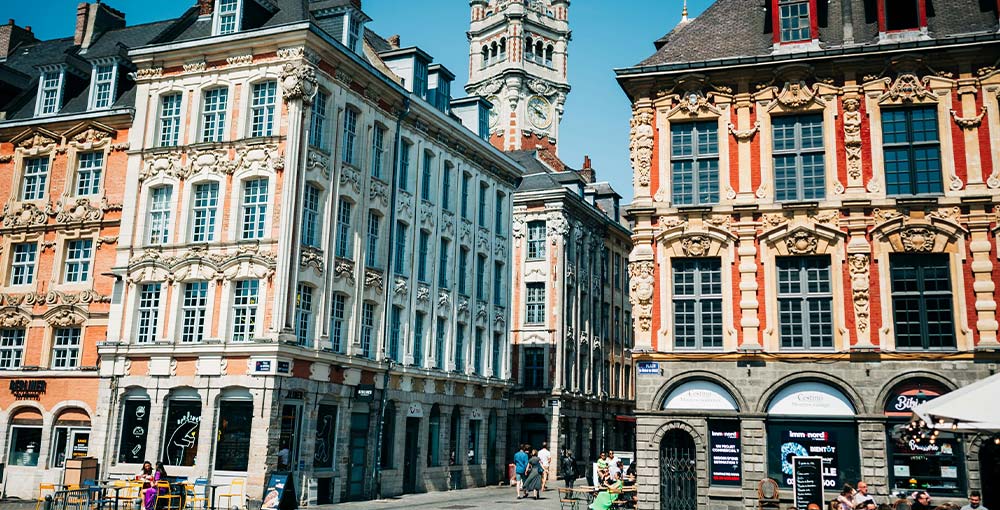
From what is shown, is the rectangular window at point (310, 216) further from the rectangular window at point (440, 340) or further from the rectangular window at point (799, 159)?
the rectangular window at point (799, 159)

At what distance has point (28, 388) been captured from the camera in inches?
1315

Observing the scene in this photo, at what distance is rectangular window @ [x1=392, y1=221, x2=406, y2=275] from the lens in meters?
36.0

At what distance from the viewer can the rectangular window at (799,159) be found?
26.0m

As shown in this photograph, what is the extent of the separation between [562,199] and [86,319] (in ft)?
91.0

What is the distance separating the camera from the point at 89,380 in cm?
3262

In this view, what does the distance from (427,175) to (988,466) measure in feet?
79.0

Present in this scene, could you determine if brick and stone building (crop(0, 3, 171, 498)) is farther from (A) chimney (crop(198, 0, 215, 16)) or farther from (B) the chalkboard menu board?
(B) the chalkboard menu board

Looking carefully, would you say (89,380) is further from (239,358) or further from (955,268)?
(955,268)

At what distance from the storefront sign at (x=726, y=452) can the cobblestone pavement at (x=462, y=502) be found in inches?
250

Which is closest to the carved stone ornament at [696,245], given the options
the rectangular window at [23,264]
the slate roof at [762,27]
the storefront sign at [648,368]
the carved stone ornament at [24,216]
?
the storefront sign at [648,368]

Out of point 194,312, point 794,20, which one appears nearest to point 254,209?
point 194,312

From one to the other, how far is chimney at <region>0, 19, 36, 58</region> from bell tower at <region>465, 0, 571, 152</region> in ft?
129

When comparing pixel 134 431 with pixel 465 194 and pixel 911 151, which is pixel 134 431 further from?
pixel 911 151

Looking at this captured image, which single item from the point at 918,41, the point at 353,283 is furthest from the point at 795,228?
the point at 353,283
